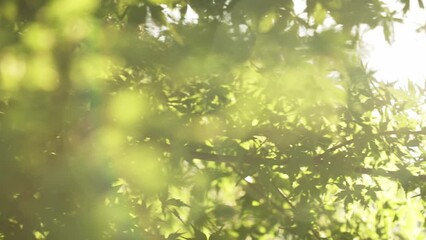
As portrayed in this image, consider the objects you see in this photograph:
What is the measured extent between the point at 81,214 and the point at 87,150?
39cm

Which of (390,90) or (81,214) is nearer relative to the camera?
(81,214)

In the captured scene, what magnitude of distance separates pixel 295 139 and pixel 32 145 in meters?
1.63

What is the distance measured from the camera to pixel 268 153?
3.06 metres

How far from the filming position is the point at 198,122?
3074mm

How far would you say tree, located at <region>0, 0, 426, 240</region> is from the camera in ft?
7.62

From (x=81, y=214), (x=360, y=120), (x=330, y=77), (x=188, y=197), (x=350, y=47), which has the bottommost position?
(x=188, y=197)

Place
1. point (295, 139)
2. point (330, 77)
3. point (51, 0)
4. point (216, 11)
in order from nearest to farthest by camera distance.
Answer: point (51, 0) → point (216, 11) → point (330, 77) → point (295, 139)

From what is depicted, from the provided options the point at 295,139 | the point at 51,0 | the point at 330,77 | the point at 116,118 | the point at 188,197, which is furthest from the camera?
the point at 188,197

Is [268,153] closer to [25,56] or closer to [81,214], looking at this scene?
[81,214]

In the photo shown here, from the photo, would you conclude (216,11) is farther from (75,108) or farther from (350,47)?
(75,108)

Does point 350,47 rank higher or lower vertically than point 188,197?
higher

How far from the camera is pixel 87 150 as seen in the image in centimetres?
265

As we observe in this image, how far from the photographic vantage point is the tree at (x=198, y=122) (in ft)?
7.62

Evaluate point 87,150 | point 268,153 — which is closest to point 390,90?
point 268,153
